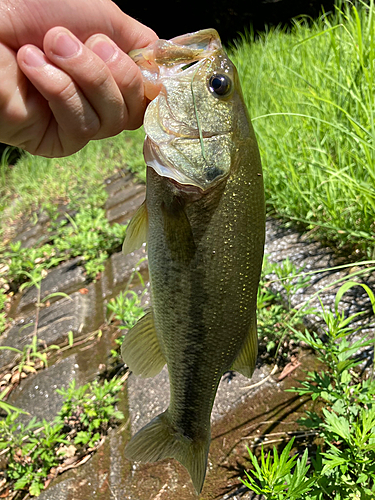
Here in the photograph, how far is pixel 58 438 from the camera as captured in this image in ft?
6.37

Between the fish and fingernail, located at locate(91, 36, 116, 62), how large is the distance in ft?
0.35

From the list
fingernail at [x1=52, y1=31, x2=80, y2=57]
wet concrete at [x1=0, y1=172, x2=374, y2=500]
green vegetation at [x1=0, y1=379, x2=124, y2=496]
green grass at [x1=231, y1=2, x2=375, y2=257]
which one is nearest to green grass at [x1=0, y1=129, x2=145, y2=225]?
wet concrete at [x1=0, y1=172, x2=374, y2=500]

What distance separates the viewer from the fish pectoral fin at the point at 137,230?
1375 mm

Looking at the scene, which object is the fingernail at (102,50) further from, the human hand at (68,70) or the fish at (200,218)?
the fish at (200,218)

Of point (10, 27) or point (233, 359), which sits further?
point (233, 359)

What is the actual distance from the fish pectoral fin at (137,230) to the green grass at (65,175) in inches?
143

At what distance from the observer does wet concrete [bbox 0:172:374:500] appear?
1.66 metres

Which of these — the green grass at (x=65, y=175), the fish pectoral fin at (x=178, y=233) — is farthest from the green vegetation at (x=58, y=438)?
the green grass at (x=65, y=175)

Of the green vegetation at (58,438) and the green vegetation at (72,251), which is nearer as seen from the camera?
the green vegetation at (58,438)

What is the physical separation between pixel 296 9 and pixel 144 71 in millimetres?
12270

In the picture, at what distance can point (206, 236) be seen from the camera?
1212mm

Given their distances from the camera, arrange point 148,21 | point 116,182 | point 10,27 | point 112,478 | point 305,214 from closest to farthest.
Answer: point 10,27 → point 112,478 → point 305,214 → point 116,182 → point 148,21

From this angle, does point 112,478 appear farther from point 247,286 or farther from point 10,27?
point 10,27

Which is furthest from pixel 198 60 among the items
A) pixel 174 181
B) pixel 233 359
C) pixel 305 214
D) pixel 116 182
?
pixel 116 182
